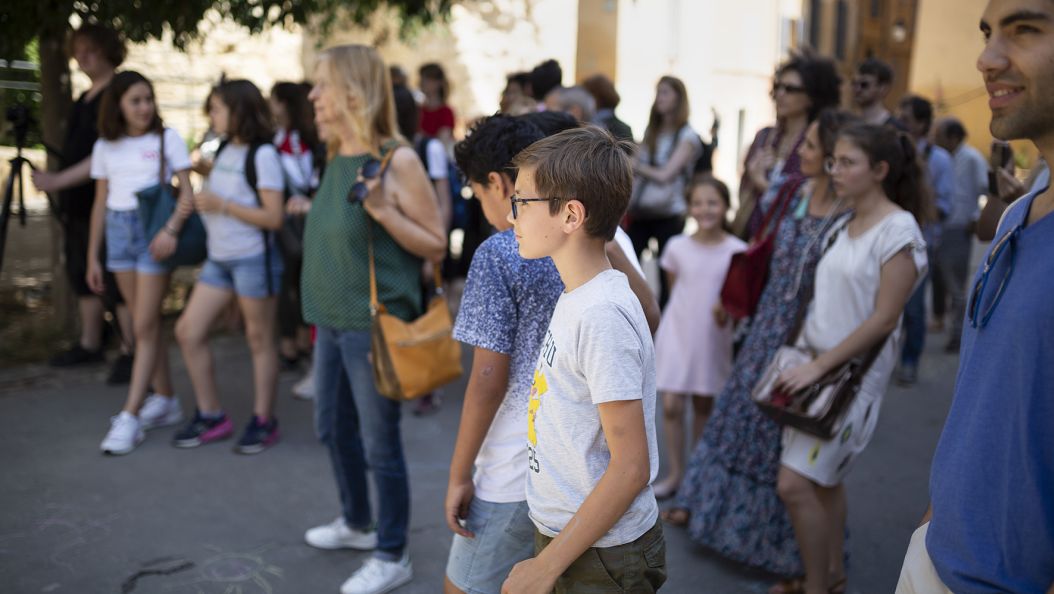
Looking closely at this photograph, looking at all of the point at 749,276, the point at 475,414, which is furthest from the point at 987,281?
the point at 749,276

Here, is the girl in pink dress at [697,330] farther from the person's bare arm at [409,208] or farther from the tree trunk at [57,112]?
the tree trunk at [57,112]

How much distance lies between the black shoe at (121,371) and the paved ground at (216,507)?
→ 0.09m

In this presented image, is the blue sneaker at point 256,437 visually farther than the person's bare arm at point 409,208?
Yes

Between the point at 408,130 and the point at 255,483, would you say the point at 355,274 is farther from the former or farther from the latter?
the point at 408,130

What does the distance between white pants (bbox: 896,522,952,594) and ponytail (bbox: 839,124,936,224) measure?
1697 mm

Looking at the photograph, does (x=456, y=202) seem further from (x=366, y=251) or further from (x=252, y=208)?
(x=366, y=251)

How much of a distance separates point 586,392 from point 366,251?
5.39 ft

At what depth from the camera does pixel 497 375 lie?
2215 millimetres

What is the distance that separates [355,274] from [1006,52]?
2.24 m

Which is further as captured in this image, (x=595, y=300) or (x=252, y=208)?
(x=252, y=208)

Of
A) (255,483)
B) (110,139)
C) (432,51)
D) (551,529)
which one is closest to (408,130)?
(110,139)

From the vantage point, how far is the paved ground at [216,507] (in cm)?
346

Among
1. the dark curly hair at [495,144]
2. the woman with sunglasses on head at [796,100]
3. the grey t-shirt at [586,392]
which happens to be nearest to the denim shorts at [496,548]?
the grey t-shirt at [586,392]

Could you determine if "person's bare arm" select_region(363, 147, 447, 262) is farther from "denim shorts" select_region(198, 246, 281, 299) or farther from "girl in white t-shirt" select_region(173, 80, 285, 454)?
"denim shorts" select_region(198, 246, 281, 299)
